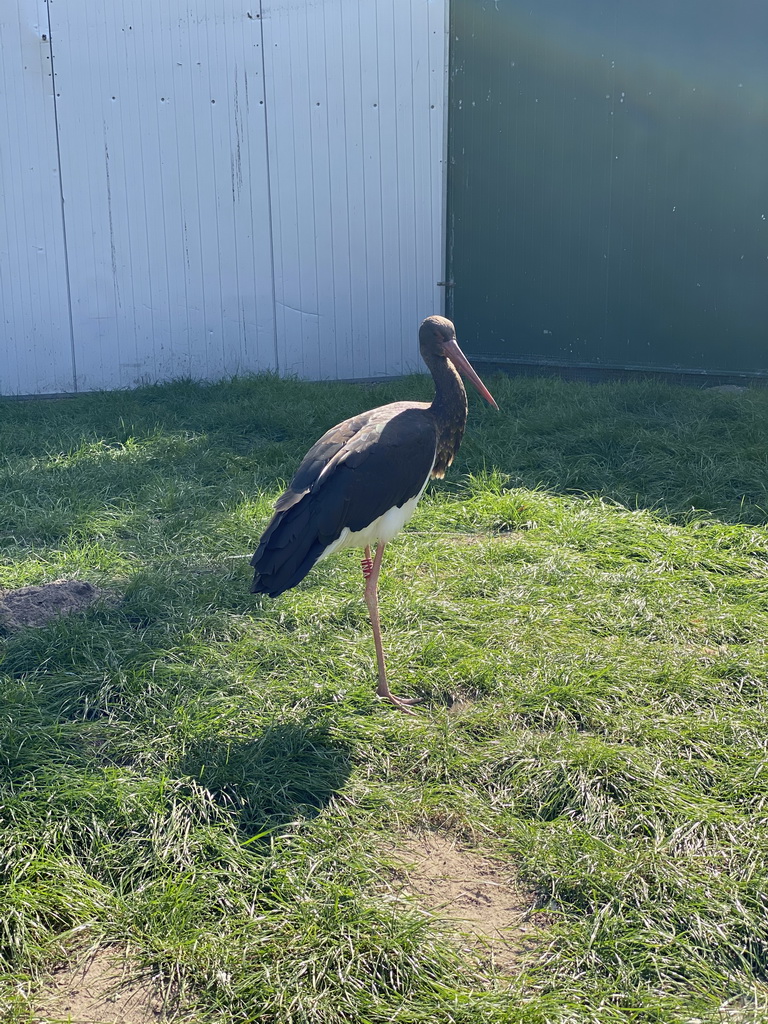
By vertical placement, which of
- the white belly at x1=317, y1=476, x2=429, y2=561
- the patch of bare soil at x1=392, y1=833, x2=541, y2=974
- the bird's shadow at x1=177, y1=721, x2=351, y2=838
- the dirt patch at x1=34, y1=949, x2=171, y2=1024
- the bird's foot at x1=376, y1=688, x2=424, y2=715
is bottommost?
the bird's foot at x1=376, y1=688, x2=424, y2=715

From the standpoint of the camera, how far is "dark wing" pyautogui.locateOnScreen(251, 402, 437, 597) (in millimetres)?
3158

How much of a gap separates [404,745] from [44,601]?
1.72 m

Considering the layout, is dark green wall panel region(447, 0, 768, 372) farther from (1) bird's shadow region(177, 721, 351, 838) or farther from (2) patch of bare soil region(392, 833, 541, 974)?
(2) patch of bare soil region(392, 833, 541, 974)

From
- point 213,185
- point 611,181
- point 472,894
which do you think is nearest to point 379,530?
point 472,894

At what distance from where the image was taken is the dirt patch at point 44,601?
12.3ft

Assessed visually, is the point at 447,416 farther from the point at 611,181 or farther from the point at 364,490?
the point at 611,181

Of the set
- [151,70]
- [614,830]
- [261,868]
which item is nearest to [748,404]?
[614,830]

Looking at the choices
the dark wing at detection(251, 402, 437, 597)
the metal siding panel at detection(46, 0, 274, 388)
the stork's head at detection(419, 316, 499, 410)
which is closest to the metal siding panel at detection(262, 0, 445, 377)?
the metal siding panel at detection(46, 0, 274, 388)

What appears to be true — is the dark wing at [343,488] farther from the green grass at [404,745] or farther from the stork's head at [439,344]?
the green grass at [404,745]

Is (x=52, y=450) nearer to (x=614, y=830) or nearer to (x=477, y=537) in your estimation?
(x=477, y=537)

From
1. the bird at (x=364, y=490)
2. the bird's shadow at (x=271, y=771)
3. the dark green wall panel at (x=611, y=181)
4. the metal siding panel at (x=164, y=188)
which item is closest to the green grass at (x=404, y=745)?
the bird's shadow at (x=271, y=771)

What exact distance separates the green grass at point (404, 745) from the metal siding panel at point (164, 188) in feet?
11.6

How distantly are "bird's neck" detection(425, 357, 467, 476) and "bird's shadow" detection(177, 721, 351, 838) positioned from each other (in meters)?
1.19

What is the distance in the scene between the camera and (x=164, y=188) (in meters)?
8.64
